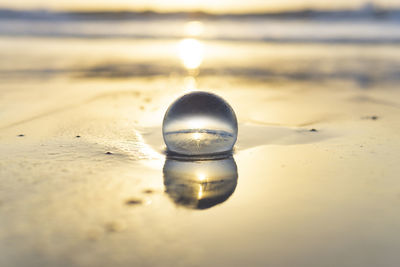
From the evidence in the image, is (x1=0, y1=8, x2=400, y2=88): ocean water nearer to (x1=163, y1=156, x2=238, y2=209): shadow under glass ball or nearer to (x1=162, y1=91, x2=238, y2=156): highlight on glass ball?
(x1=162, y1=91, x2=238, y2=156): highlight on glass ball

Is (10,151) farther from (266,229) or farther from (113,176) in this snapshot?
(266,229)

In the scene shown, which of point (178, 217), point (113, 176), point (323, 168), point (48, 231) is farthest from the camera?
point (323, 168)

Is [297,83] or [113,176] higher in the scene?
[297,83]

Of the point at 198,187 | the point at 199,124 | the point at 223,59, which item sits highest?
the point at 223,59

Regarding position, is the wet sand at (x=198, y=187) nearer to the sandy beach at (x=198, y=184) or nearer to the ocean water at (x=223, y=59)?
the sandy beach at (x=198, y=184)

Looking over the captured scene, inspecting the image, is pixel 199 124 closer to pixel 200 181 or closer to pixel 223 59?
pixel 200 181


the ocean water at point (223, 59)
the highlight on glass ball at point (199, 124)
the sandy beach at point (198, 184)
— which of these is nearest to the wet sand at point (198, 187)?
the sandy beach at point (198, 184)

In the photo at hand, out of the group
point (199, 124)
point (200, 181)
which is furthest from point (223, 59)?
point (200, 181)

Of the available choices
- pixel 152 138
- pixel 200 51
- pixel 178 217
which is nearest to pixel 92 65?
pixel 200 51
